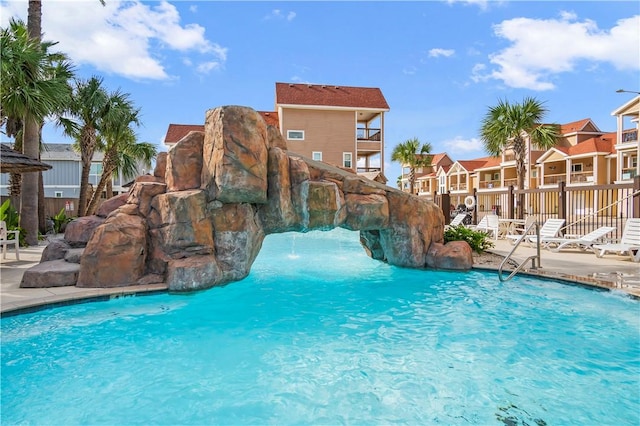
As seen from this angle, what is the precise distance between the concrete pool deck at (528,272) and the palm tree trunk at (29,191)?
4.33ft

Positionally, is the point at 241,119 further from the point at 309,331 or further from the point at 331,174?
the point at 309,331

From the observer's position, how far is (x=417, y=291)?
8406mm

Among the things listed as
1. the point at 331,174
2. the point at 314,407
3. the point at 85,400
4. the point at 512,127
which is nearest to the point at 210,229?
the point at 331,174

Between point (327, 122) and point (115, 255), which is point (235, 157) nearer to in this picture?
point (115, 255)

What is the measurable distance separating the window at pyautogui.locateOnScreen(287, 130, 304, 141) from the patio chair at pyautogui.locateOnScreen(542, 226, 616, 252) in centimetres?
1818

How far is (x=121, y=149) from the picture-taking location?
23.8 m

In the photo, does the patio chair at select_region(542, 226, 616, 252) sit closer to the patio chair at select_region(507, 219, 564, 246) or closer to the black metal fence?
the patio chair at select_region(507, 219, 564, 246)

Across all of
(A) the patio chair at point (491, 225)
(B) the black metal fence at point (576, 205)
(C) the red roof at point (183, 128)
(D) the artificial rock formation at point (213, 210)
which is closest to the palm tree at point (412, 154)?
(B) the black metal fence at point (576, 205)

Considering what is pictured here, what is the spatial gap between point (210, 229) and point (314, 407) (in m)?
4.91

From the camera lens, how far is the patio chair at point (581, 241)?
12031 mm

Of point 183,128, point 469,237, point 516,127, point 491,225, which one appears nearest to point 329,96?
point 183,128

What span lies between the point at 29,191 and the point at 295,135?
17228mm

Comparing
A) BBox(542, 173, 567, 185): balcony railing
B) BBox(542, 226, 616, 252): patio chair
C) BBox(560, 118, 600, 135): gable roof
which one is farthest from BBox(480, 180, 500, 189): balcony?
BBox(542, 226, 616, 252): patio chair

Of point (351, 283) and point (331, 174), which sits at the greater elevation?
point (331, 174)
